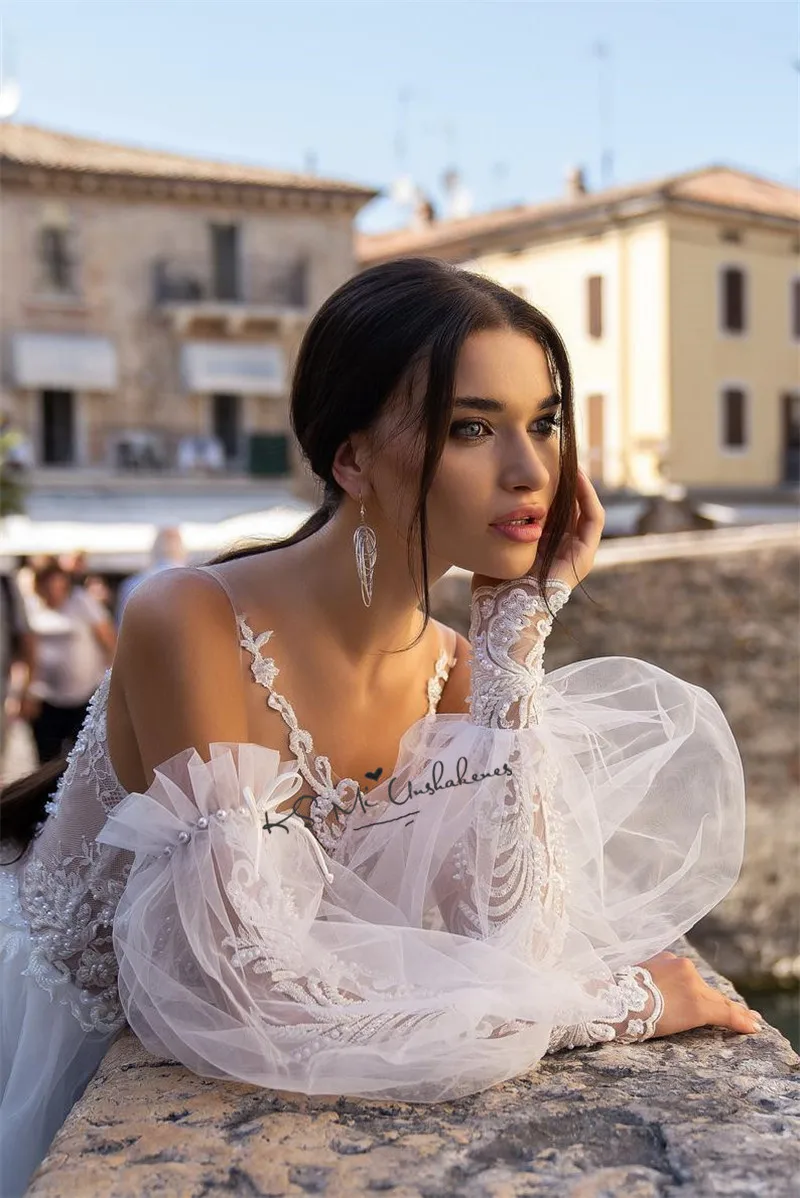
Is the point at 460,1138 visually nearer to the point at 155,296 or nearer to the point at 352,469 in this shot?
the point at 352,469

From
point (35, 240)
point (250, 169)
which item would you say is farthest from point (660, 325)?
point (35, 240)

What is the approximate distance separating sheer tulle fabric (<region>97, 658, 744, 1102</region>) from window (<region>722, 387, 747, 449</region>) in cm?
2901

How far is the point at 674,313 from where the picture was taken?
1133 inches

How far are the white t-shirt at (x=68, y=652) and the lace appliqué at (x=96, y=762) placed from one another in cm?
526

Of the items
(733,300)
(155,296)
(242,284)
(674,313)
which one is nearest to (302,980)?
(155,296)

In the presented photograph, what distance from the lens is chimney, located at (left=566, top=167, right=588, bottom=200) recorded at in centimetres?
3078

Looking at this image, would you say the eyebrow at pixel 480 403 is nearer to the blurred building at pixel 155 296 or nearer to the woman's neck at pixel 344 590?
the woman's neck at pixel 344 590

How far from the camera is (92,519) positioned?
21891 mm

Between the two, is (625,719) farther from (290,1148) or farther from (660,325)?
(660,325)

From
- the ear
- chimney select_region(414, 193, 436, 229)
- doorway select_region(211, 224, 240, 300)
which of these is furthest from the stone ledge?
chimney select_region(414, 193, 436, 229)

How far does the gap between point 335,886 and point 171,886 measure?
0.81 ft

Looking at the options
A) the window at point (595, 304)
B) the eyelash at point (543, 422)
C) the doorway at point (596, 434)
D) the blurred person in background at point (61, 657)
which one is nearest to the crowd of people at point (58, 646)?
the blurred person in background at point (61, 657)

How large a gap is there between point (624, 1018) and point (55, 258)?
81.2 feet

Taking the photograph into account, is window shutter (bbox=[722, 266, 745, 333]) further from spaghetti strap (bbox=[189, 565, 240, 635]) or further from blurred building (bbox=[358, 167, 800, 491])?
spaghetti strap (bbox=[189, 565, 240, 635])
